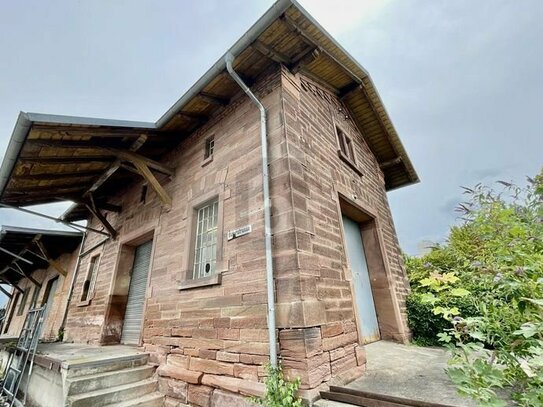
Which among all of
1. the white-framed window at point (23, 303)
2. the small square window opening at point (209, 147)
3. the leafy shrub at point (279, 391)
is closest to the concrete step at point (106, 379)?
the leafy shrub at point (279, 391)

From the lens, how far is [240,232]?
360 centimetres

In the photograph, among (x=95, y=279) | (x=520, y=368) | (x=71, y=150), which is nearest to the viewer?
(x=520, y=368)

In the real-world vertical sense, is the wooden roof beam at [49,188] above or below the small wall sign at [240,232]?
above

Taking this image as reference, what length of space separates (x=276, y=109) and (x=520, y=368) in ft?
12.3

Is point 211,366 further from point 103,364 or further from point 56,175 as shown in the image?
point 56,175

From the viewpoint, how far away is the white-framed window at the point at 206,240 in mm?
4184

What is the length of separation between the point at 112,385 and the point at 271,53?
541 cm

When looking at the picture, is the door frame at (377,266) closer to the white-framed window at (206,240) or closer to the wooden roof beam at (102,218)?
the white-framed window at (206,240)

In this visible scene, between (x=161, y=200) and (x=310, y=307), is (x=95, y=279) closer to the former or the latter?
(x=161, y=200)

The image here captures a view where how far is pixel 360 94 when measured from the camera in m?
6.44

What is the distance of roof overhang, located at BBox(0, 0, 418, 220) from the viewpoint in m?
3.95

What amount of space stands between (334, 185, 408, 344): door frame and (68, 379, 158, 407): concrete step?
13.4 feet

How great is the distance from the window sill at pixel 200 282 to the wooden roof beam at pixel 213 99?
3.21 m

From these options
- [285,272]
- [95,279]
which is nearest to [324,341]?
[285,272]
